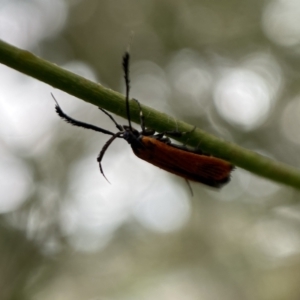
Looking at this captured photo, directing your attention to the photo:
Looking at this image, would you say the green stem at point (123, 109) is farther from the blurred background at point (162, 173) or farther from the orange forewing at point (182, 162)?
the blurred background at point (162, 173)

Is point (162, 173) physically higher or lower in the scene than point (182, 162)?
lower

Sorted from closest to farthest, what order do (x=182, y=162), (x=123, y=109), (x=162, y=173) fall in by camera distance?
(x=123, y=109) → (x=182, y=162) → (x=162, y=173)

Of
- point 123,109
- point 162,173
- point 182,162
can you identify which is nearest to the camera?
point 123,109

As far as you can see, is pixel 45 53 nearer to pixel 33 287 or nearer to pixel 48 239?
pixel 48 239

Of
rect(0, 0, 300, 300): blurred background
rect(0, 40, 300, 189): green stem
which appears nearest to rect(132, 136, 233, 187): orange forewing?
rect(0, 40, 300, 189): green stem

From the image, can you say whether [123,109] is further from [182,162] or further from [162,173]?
[162,173]

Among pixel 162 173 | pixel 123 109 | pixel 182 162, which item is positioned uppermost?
pixel 123 109

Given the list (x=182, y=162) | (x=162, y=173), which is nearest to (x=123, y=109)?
(x=182, y=162)

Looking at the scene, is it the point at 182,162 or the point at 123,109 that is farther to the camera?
the point at 182,162
